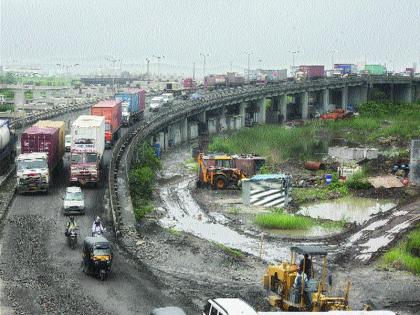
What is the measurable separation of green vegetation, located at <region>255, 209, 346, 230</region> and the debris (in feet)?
34.3

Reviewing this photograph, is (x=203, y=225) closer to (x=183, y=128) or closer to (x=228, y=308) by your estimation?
(x=228, y=308)

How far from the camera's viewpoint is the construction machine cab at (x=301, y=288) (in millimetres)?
23472

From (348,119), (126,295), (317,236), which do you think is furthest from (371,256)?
(348,119)

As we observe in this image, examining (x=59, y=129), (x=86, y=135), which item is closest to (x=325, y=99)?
(x=59, y=129)

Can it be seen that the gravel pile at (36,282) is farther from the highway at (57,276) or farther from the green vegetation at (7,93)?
the green vegetation at (7,93)

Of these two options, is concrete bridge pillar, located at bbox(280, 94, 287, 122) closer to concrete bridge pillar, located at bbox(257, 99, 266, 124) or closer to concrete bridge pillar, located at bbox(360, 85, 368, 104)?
concrete bridge pillar, located at bbox(257, 99, 266, 124)

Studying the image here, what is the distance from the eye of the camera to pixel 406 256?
34.8 metres

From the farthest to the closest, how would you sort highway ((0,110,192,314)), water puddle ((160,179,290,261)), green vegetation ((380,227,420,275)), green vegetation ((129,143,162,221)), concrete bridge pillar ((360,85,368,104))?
concrete bridge pillar ((360,85,368,104)), green vegetation ((129,143,162,221)), water puddle ((160,179,290,261)), green vegetation ((380,227,420,275)), highway ((0,110,192,314))

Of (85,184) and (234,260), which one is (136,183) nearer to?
(85,184)

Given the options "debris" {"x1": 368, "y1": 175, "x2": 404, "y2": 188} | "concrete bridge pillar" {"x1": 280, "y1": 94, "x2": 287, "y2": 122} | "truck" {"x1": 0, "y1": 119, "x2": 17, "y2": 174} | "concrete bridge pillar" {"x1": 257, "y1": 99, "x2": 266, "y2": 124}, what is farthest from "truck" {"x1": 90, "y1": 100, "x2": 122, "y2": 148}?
"concrete bridge pillar" {"x1": 280, "y1": 94, "x2": 287, "y2": 122}

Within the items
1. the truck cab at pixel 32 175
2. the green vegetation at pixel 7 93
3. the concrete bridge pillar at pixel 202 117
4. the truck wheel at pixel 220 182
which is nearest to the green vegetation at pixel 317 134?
the concrete bridge pillar at pixel 202 117

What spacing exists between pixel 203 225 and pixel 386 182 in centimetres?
1634

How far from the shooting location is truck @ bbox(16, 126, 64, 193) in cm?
4397

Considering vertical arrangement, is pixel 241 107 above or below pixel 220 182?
above
